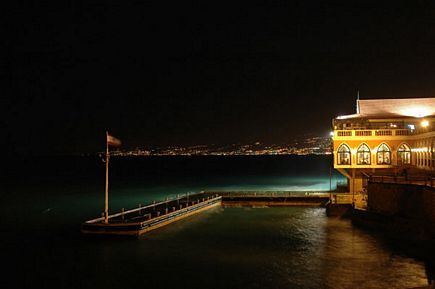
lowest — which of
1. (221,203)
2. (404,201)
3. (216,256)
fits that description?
(216,256)

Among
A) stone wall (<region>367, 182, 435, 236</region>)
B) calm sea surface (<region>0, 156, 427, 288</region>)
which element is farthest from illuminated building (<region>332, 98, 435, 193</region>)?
calm sea surface (<region>0, 156, 427, 288</region>)

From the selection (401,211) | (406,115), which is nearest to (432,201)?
(401,211)

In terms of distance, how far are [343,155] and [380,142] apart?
3.16 metres

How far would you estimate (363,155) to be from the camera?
39.8 meters

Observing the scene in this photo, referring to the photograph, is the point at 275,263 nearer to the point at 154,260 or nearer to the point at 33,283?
the point at 154,260

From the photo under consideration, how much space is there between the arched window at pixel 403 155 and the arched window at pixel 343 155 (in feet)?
13.2

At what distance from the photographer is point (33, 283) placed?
70.9 feet

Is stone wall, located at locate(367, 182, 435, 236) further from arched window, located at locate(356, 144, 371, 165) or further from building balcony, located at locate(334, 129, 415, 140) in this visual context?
building balcony, located at locate(334, 129, 415, 140)

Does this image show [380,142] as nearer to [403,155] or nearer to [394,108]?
[403,155]

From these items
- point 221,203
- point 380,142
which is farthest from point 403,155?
point 221,203

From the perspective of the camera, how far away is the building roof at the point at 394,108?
42.3 m

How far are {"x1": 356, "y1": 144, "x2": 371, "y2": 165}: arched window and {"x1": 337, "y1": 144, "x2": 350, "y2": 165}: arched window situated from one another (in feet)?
2.63

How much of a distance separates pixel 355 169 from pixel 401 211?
11.4 m

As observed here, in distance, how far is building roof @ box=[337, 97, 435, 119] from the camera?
42.3 m
